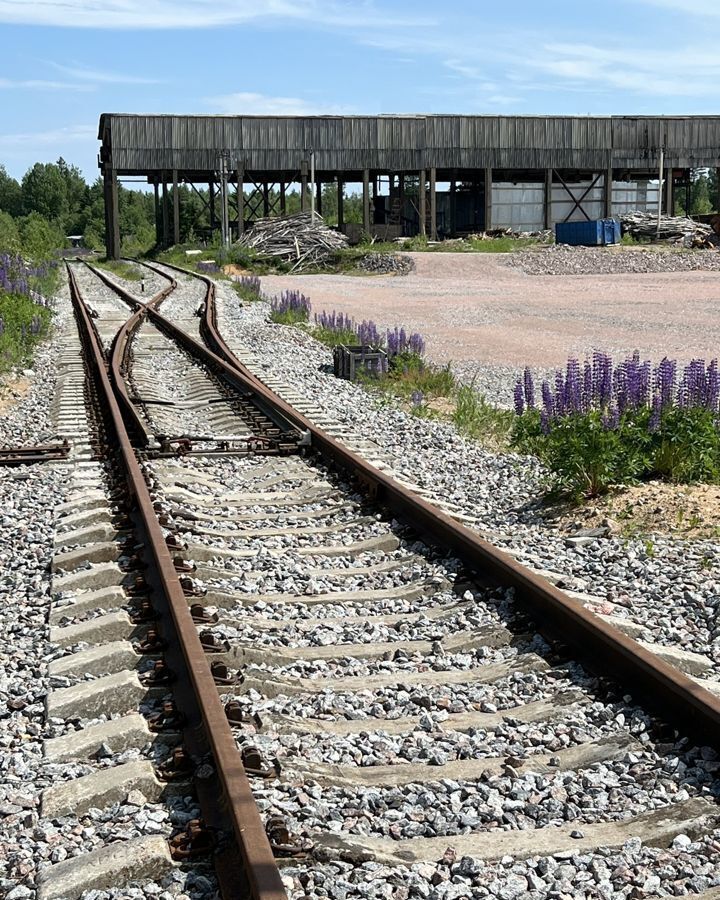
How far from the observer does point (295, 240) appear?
54.6 meters

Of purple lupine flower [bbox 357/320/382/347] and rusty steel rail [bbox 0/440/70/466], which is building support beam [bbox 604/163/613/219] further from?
rusty steel rail [bbox 0/440/70/466]

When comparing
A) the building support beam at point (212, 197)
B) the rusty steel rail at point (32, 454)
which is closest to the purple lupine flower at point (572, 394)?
the rusty steel rail at point (32, 454)

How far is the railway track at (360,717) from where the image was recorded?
335 centimetres

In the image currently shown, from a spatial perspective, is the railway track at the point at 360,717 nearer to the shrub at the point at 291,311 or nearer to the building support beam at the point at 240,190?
the shrub at the point at 291,311

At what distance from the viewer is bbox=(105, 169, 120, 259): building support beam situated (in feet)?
201

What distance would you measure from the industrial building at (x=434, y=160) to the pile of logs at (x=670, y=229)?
2.55 m

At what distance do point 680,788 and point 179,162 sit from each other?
189 feet

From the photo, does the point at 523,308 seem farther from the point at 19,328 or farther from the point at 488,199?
the point at 488,199

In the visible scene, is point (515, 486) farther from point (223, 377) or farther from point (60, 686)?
point (223, 377)

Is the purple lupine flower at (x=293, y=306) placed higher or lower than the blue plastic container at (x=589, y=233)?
lower

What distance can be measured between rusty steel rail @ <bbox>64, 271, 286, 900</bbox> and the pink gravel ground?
11.9 meters

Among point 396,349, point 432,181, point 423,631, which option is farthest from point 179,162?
point 423,631

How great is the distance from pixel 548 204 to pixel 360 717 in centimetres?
6180

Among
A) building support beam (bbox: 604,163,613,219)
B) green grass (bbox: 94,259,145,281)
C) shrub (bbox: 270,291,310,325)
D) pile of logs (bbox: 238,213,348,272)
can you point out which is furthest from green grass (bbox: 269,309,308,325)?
building support beam (bbox: 604,163,613,219)
